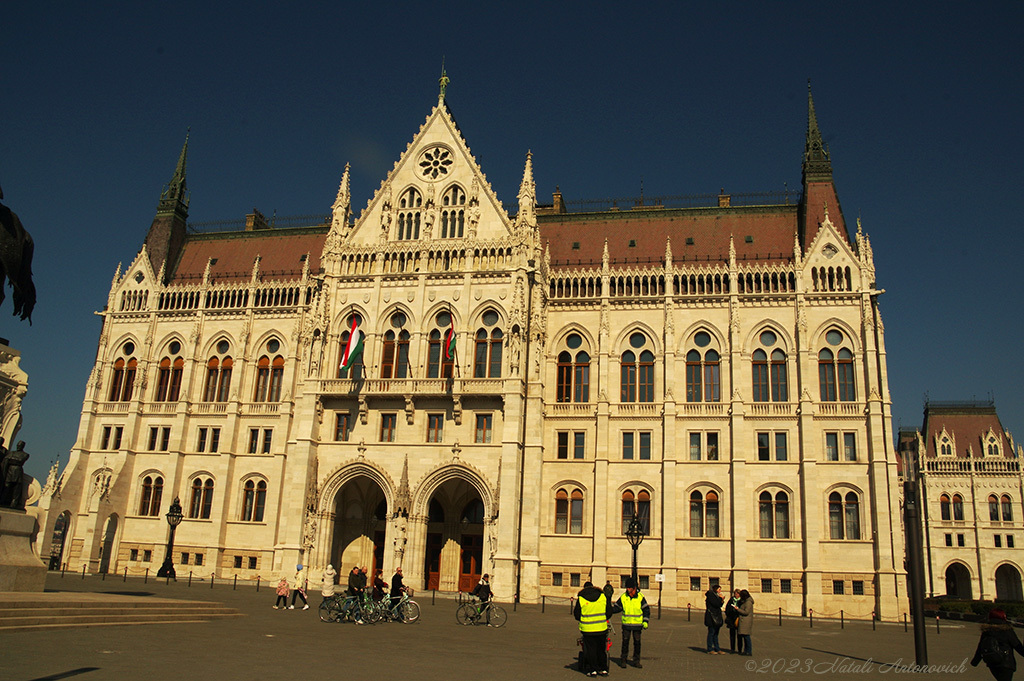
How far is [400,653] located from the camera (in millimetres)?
19281

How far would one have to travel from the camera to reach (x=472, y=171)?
51.0 meters

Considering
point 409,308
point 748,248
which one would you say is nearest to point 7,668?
point 409,308

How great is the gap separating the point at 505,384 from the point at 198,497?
76.2 ft

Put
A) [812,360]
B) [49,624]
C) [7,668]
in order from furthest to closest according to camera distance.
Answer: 1. [812,360]
2. [49,624]
3. [7,668]

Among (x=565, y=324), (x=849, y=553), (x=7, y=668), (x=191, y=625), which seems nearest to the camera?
(x=7, y=668)

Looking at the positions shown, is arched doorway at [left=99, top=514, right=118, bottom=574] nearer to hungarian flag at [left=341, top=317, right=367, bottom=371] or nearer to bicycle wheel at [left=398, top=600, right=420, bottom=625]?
hungarian flag at [left=341, top=317, right=367, bottom=371]

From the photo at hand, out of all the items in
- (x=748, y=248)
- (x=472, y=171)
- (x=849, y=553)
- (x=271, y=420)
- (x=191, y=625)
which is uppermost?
(x=472, y=171)

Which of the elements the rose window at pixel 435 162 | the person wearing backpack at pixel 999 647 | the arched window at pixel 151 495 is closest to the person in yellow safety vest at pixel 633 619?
the person wearing backpack at pixel 999 647

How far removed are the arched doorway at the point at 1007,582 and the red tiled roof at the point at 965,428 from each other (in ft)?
41.8

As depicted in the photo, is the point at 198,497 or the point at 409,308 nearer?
the point at 409,308

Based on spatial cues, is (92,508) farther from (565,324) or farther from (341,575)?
(565,324)

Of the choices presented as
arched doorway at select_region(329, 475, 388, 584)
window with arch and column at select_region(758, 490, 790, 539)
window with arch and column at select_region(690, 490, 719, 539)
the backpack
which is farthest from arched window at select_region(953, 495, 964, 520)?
the backpack

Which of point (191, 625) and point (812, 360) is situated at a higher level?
point (812, 360)

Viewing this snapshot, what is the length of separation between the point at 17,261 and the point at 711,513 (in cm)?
3645
